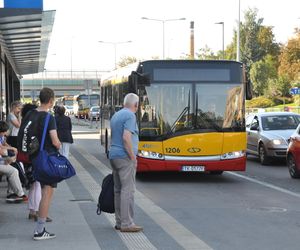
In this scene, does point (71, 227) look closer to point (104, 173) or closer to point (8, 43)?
point (104, 173)

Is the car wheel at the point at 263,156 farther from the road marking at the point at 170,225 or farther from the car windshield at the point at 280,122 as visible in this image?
the road marking at the point at 170,225

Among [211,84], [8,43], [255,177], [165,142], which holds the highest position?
[8,43]

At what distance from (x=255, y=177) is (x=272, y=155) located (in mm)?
3220

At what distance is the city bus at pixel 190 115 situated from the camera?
1339cm

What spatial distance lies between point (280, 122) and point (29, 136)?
13301mm

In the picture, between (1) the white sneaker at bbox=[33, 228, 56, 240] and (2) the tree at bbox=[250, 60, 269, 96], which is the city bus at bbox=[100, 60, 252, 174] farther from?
(2) the tree at bbox=[250, 60, 269, 96]

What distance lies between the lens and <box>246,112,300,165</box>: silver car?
18.0 m

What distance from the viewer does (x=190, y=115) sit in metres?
13.5

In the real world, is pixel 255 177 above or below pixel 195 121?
below

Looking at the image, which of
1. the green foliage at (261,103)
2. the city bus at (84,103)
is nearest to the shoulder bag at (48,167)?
the city bus at (84,103)

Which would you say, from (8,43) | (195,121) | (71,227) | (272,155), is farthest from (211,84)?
(8,43)

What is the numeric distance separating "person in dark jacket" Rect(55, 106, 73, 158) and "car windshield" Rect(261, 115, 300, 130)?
23.0 feet

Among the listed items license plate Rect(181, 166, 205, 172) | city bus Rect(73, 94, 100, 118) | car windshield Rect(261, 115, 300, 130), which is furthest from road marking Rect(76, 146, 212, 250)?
city bus Rect(73, 94, 100, 118)

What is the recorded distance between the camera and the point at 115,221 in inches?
337
